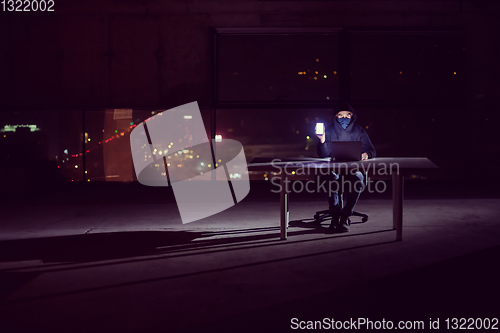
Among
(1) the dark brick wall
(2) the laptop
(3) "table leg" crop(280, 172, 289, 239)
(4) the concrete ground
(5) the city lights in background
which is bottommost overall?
(4) the concrete ground

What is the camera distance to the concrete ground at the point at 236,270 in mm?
2373

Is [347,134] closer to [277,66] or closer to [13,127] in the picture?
[13,127]

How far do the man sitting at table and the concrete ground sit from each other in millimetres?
237

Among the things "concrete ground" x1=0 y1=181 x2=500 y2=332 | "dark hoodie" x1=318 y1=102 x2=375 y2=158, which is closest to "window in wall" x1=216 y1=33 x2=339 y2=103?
"dark hoodie" x1=318 y1=102 x2=375 y2=158

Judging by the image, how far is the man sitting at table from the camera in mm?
4525

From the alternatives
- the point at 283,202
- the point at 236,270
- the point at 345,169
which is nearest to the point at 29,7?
the point at 283,202

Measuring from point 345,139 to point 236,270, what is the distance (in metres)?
2.29

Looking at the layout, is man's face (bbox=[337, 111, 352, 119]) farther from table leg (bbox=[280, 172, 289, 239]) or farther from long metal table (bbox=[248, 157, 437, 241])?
table leg (bbox=[280, 172, 289, 239])

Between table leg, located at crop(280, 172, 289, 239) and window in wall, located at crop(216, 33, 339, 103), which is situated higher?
window in wall, located at crop(216, 33, 339, 103)

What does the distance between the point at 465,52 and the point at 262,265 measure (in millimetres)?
7962

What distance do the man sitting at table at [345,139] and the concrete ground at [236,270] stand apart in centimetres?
24

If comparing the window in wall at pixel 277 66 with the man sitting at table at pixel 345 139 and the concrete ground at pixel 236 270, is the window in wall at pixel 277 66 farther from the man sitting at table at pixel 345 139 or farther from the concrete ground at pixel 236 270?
the concrete ground at pixel 236 270

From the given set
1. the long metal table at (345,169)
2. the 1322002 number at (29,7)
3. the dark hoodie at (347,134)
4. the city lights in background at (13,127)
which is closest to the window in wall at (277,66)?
the 1322002 number at (29,7)

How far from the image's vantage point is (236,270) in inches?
126
